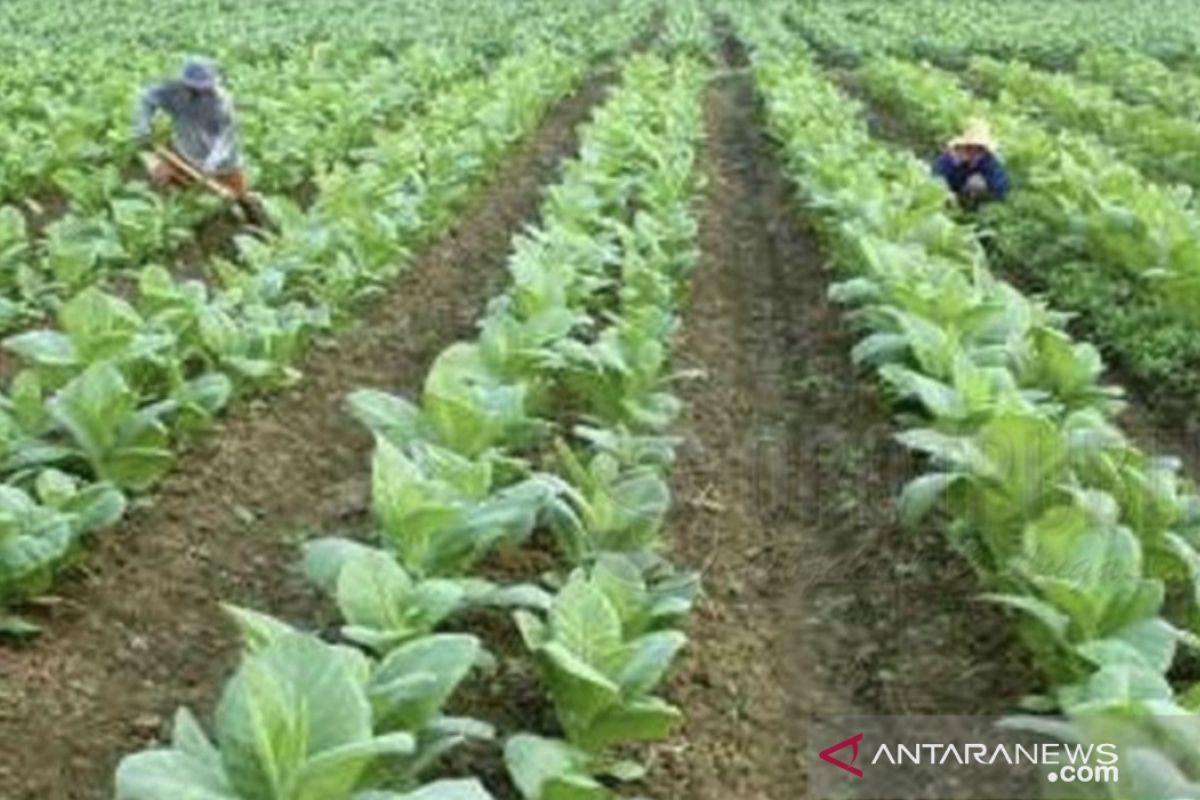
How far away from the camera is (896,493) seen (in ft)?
21.1

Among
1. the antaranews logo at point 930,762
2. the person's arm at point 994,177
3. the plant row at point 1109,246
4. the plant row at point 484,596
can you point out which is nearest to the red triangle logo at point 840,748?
the antaranews logo at point 930,762

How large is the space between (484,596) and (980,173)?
25.7 feet

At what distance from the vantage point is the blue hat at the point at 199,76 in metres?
11.0

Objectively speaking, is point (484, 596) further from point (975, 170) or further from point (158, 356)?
point (975, 170)

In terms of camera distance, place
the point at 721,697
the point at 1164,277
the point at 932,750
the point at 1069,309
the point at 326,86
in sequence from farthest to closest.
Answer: the point at 326,86
the point at 1069,309
the point at 1164,277
the point at 721,697
the point at 932,750

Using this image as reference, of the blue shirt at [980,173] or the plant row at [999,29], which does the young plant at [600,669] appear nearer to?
the blue shirt at [980,173]

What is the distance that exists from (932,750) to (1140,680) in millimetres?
561

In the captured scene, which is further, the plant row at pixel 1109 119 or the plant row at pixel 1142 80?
the plant row at pixel 1142 80

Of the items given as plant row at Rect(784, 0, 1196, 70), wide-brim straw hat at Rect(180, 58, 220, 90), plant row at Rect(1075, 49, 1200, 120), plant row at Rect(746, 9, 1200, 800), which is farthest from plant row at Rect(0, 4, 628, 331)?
plant row at Rect(1075, 49, 1200, 120)

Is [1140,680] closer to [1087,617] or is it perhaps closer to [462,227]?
[1087,617]

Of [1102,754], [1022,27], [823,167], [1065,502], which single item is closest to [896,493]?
[1065,502]

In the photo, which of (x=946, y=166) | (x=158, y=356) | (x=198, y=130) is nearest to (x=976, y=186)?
(x=946, y=166)

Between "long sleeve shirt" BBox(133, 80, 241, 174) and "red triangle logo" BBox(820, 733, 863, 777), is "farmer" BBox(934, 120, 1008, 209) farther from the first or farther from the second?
"red triangle logo" BBox(820, 733, 863, 777)

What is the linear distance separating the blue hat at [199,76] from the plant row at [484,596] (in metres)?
4.04
